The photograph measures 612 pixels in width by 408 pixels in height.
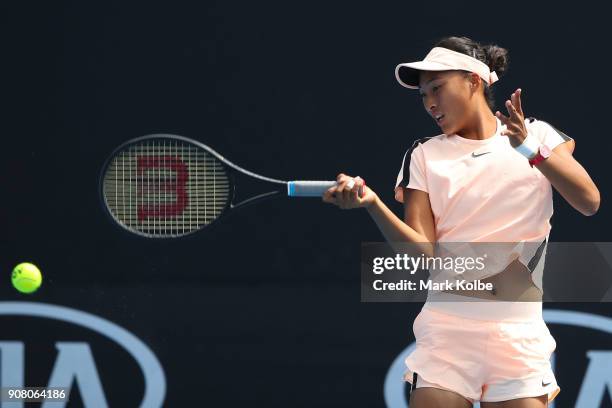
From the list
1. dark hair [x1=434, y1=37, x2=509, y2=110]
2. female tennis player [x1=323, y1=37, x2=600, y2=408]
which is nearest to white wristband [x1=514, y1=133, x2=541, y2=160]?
female tennis player [x1=323, y1=37, x2=600, y2=408]

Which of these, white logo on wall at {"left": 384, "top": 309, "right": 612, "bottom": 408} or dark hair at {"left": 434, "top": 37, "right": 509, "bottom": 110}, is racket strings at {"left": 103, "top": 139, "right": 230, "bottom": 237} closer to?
dark hair at {"left": 434, "top": 37, "right": 509, "bottom": 110}

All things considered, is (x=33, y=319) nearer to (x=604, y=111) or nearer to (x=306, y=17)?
(x=306, y=17)

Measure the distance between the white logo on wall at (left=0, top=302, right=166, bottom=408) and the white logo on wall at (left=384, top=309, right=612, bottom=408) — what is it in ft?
3.17

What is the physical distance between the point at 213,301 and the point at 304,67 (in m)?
1.05

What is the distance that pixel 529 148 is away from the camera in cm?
317

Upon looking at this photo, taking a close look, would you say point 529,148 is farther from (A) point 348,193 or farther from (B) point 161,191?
(B) point 161,191

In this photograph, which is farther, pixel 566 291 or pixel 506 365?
pixel 566 291

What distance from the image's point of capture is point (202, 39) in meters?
4.94

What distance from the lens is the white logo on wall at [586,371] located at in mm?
4914

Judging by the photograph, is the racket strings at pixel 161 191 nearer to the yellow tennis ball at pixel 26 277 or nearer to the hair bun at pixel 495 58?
the hair bun at pixel 495 58

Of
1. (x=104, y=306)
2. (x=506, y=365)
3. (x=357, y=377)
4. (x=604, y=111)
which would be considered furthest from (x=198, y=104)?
(x=506, y=365)

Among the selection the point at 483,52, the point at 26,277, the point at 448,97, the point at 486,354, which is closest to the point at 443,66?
the point at 448,97

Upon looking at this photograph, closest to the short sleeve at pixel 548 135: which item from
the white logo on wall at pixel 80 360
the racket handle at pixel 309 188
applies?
the racket handle at pixel 309 188

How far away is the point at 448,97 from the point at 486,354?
74 cm
